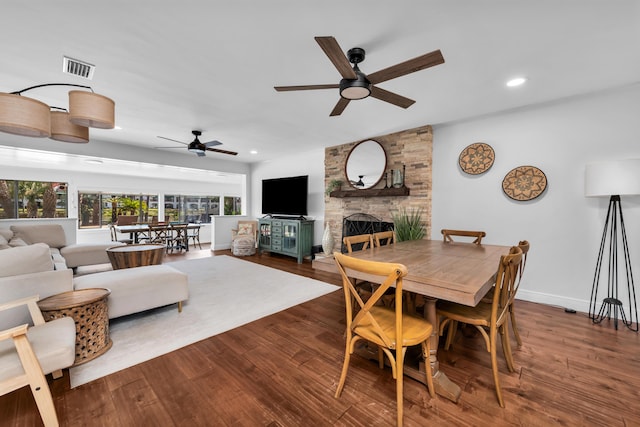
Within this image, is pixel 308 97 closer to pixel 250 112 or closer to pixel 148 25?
pixel 250 112

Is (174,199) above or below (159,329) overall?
above

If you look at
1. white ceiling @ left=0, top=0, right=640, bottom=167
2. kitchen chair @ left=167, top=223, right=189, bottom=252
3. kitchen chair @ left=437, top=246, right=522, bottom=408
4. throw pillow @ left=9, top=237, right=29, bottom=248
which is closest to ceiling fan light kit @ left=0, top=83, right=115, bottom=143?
white ceiling @ left=0, top=0, right=640, bottom=167

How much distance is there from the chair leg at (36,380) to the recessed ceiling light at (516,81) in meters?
4.20

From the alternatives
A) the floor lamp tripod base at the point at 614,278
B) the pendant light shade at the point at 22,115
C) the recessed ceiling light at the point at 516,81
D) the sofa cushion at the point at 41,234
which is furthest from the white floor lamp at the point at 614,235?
the sofa cushion at the point at 41,234

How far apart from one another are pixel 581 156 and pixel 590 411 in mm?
2778

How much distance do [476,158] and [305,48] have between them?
9.54 feet

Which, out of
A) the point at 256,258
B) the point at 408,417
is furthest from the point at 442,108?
the point at 256,258

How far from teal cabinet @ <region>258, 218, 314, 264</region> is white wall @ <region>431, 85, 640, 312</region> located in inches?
125

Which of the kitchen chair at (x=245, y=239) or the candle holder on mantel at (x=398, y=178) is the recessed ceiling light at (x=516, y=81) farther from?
the kitchen chair at (x=245, y=239)

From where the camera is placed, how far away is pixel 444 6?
1.65 m

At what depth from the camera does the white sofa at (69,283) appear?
184cm

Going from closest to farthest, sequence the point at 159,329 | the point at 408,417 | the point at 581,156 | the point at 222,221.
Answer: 1. the point at 408,417
2. the point at 159,329
3. the point at 581,156
4. the point at 222,221

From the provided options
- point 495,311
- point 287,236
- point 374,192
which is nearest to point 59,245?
point 287,236

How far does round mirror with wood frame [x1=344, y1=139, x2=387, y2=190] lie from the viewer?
4.62 meters
